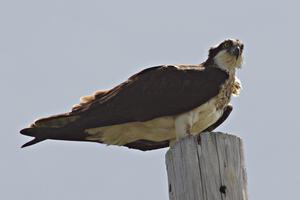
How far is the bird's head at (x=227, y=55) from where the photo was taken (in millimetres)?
8375

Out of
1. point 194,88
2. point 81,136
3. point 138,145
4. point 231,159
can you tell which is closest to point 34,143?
point 81,136

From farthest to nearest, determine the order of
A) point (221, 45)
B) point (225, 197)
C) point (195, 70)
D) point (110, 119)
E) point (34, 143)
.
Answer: point (221, 45), point (195, 70), point (110, 119), point (34, 143), point (225, 197)

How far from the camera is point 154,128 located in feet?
24.8

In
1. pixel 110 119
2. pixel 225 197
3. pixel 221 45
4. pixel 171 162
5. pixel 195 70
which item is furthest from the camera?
pixel 221 45

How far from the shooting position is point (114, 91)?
7.60 m

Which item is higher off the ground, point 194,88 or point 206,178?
point 194,88

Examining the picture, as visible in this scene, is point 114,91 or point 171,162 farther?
point 114,91

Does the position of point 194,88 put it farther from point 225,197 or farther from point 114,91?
point 225,197

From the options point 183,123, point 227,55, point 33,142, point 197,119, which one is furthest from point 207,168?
point 227,55

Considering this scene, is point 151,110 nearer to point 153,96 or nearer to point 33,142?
point 153,96

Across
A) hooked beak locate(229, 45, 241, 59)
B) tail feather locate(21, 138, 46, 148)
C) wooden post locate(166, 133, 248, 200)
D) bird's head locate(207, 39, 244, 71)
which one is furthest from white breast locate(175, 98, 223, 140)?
wooden post locate(166, 133, 248, 200)

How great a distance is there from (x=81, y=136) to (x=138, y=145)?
2.22 ft

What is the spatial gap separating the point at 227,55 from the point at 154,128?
4.62 ft

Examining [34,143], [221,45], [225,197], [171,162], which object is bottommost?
[225,197]
